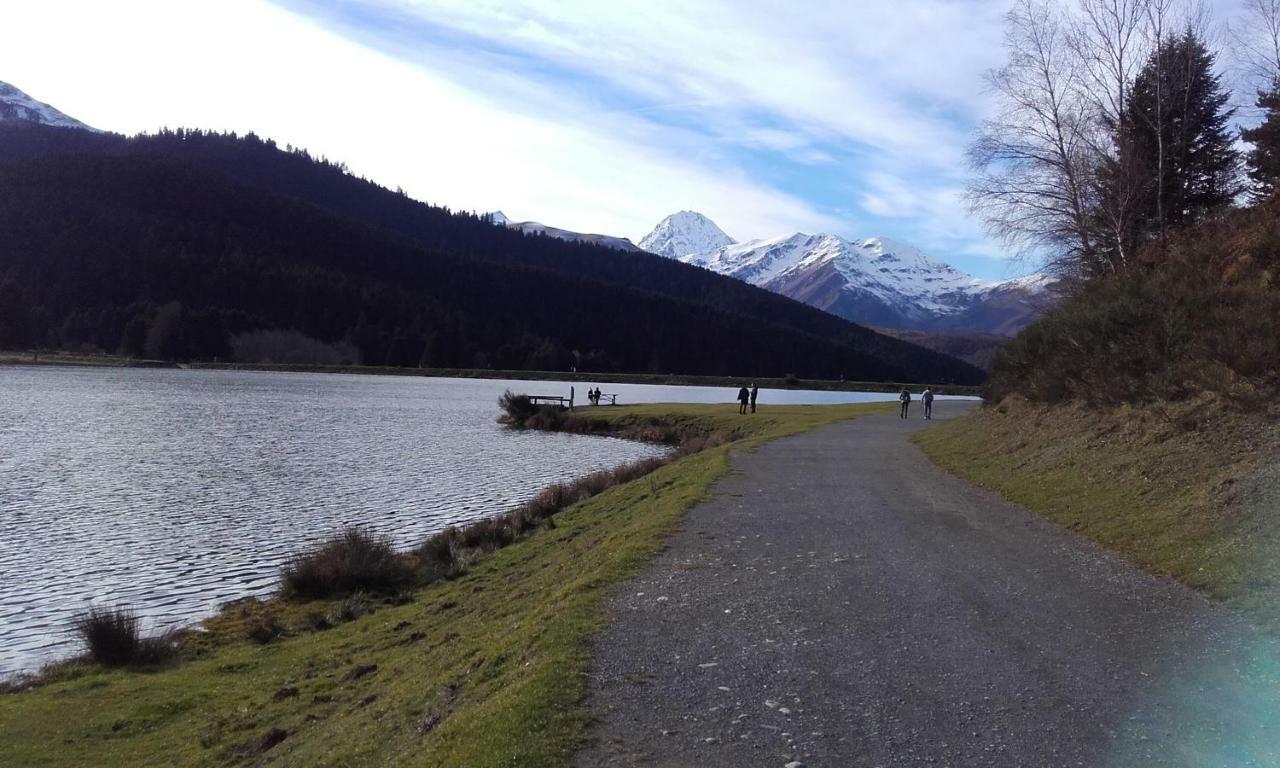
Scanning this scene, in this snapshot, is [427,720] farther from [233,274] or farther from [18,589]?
[233,274]

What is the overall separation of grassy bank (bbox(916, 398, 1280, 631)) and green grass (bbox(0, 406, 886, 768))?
648 centimetres

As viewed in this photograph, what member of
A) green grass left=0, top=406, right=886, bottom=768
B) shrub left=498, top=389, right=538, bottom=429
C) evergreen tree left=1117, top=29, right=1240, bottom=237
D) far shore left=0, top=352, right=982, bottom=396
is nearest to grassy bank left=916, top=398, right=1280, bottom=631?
green grass left=0, top=406, right=886, bottom=768

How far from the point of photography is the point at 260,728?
9.80 metres

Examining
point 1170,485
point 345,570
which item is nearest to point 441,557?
point 345,570

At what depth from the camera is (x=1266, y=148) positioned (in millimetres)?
28828

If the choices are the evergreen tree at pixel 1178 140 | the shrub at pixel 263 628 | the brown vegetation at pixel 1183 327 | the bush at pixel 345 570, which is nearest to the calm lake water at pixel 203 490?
the bush at pixel 345 570

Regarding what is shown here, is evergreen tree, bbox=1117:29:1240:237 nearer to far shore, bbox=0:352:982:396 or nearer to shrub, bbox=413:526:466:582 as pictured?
shrub, bbox=413:526:466:582

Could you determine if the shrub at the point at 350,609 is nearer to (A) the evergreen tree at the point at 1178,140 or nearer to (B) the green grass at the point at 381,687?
(B) the green grass at the point at 381,687

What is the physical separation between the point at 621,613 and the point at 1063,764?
4664mm

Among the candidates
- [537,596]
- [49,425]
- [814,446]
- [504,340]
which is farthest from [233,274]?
[537,596]

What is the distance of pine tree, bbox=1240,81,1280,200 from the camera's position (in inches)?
1041

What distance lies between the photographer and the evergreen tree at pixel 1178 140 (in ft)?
84.9

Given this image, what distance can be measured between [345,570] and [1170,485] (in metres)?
13.6

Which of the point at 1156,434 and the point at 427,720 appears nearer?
the point at 427,720
